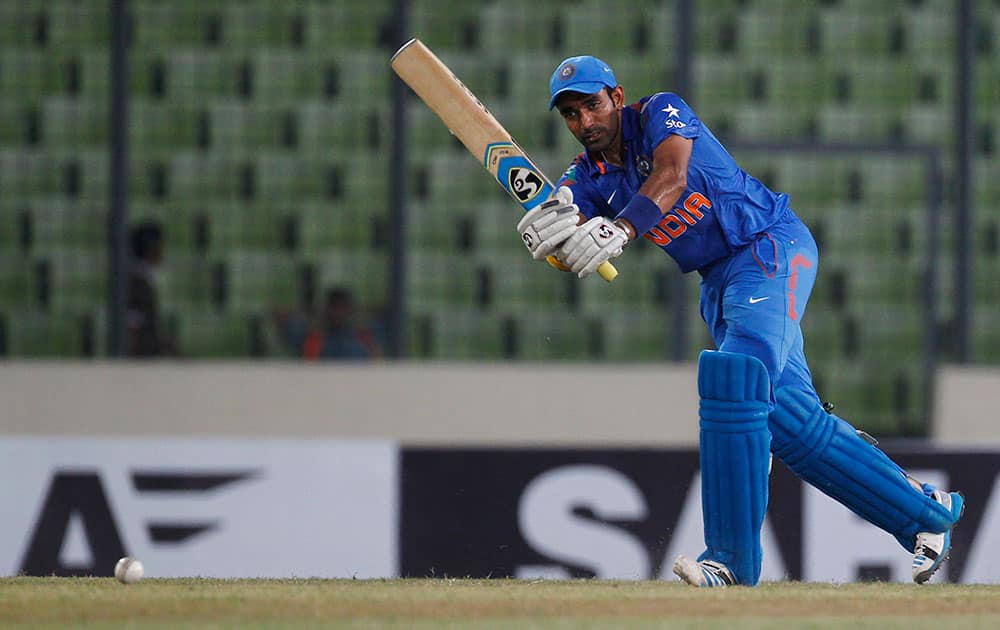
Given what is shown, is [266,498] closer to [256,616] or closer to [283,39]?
[283,39]

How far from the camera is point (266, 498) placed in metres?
6.79

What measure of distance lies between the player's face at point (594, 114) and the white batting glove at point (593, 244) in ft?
0.89

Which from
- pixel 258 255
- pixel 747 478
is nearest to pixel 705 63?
pixel 258 255

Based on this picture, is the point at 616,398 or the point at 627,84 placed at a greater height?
the point at 627,84

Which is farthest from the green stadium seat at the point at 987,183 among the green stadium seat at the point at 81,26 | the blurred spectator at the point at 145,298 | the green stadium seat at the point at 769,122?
the green stadium seat at the point at 81,26

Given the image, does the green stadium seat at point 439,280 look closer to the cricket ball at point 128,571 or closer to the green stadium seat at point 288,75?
the green stadium seat at point 288,75

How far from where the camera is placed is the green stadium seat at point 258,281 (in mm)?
7805

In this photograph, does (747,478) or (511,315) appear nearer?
(747,478)

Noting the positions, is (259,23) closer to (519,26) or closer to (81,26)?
(81,26)

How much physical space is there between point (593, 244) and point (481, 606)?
0.93m

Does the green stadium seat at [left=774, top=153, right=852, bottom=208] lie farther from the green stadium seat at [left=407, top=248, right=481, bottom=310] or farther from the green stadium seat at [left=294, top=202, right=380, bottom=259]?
the green stadium seat at [left=294, top=202, right=380, bottom=259]

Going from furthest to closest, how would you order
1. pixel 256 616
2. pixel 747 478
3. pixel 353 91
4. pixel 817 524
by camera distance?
pixel 353 91, pixel 817 524, pixel 747 478, pixel 256 616

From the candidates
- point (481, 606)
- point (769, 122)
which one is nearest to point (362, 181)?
point (769, 122)

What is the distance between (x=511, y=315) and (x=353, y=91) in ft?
4.19
